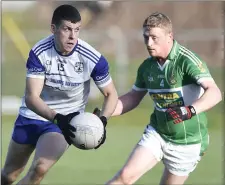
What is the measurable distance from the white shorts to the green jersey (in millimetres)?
58

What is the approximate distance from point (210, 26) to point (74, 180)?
1542cm

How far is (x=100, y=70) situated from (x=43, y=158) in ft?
3.40

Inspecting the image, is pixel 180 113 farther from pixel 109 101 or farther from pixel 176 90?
pixel 109 101

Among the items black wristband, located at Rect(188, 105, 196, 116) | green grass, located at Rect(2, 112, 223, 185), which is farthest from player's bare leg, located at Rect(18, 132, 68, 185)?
green grass, located at Rect(2, 112, 223, 185)

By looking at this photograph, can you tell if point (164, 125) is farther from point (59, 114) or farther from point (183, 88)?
point (59, 114)

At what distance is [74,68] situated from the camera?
7.48 metres

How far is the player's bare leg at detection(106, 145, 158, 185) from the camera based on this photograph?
700cm

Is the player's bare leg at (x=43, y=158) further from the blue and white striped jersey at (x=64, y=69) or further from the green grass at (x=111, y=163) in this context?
the green grass at (x=111, y=163)

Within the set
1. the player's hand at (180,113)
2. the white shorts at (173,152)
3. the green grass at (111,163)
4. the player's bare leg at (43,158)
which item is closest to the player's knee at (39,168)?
the player's bare leg at (43,158)

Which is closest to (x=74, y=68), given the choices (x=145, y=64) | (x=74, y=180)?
(x=145, y=64)

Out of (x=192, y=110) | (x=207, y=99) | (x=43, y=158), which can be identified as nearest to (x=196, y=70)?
(x=207, y=99)

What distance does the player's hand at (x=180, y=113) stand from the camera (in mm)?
6727

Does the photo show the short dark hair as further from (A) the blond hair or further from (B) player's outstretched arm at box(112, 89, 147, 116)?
(B) player's outstretched arm at box(112, 89, 147, 116)

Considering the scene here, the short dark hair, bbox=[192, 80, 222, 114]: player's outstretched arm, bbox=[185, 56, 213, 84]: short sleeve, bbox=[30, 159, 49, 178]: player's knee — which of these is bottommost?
bbox=[30, 159, 49, 178]: player's knee
